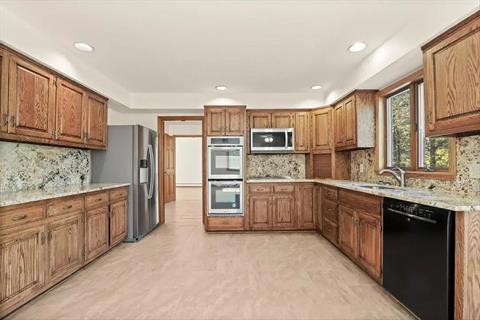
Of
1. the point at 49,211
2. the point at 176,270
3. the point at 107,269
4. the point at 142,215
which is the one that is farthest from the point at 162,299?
the point at 142,215

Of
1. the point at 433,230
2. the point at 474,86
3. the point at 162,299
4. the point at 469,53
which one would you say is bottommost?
the point at 162,299

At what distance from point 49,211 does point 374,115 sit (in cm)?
389

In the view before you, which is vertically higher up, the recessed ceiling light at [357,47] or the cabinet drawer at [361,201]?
the recessed ceiling light at [357,47]

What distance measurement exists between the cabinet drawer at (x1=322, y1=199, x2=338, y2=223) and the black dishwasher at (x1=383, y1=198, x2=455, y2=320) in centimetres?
122

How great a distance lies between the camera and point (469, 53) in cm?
184

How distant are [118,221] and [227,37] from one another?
2758 millimetres

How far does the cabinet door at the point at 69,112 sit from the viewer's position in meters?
2.95

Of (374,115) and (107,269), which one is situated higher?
(374,115)

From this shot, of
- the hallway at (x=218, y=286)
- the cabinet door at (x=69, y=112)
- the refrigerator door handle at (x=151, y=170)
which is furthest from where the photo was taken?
the refrigerator door handle at (x=151, y=170)

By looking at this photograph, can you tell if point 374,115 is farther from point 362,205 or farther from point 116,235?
point 116,235

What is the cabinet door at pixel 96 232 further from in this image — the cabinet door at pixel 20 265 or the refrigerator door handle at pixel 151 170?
the refrigerator door handle at pixel 151 170

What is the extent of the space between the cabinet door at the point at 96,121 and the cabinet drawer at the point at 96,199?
28.5 inches

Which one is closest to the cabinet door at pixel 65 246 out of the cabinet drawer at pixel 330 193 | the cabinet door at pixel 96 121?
the cabinet door at pixel 96 121

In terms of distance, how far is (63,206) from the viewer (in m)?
2.60
